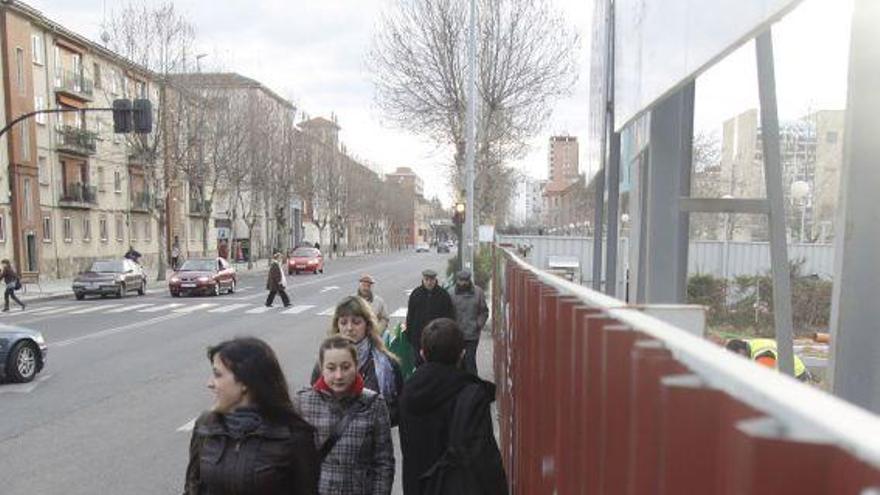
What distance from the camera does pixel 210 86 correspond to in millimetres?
40938

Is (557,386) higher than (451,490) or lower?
higher

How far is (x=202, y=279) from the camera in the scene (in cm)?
2761

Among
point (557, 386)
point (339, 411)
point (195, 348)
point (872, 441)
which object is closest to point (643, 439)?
point (872, 441)

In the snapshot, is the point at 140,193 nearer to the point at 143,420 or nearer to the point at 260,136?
the point at 260,136

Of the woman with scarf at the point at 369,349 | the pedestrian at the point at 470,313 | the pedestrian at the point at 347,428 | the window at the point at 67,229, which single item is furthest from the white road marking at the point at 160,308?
the window at the point at 67,229

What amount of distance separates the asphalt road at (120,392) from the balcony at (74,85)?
23.9 meters

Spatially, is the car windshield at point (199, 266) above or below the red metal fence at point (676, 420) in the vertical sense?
below

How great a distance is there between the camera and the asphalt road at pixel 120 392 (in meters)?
6.45

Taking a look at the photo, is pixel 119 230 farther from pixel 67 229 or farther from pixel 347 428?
pixel 347 428

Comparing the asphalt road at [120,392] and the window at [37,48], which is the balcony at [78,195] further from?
the asphalt road at [120,392]

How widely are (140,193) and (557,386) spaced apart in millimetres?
53408

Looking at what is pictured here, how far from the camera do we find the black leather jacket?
8.87 feet

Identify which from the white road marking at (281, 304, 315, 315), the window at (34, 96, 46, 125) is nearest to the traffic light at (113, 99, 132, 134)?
the white road marking at (281, 304, 315, 315)

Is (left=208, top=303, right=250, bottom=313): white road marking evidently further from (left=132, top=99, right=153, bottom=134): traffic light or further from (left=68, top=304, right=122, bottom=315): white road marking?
(left=132, top=99, right=153, bottom=134): traffic light
